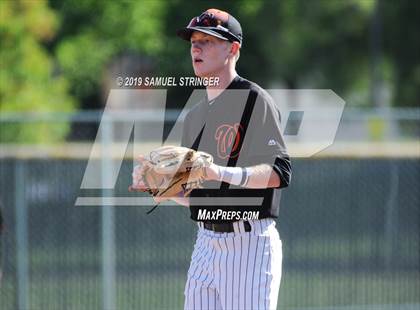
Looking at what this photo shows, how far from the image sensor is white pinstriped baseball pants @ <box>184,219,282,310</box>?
477 cm

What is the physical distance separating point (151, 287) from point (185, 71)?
41.5 ft

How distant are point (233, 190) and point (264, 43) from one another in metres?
19.4

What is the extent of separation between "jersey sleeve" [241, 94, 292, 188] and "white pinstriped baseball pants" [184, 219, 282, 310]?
0.35m

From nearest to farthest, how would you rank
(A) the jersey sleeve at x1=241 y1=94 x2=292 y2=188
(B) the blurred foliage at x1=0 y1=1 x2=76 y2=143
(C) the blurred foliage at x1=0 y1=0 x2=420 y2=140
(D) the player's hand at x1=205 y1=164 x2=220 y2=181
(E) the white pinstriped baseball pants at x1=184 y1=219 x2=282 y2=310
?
(D) the player's hand at x1=205 y1=164 x2=220 y2=181, (A) the jersey sleeve at x1=241 y1=94 x2=292 y2=188, (E) the white pinstriped baseball pants at x1=184 y1=219 x2=282 y2=310, (B) the blurred foliage at x1=0 y1=1 x2=76 y2=143, (C) the blurred foliage at x1=0 y1=0 x2=420 y2=140

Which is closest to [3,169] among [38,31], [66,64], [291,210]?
[291,210]

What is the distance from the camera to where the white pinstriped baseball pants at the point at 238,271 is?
477cm

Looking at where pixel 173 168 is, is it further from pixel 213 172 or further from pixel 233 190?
pixel 233 190

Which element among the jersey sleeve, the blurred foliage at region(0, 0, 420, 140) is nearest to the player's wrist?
the jersey sleeve

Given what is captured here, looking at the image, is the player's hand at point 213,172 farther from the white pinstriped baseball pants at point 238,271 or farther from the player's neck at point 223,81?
the player's neck at point 223,81

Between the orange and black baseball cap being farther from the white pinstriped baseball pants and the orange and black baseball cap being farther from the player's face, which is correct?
the white pinstriped baseball pants

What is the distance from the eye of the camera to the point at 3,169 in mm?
8531

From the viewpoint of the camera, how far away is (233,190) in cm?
Result: 489

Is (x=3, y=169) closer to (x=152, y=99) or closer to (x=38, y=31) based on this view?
(x=38, y=31)

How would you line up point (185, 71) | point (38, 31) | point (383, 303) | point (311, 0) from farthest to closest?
point (311, 0), point (185, 71), point (38, 31), point (383, 303)
